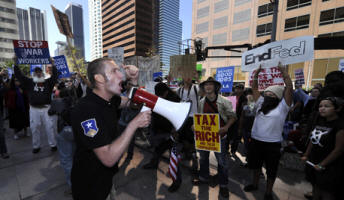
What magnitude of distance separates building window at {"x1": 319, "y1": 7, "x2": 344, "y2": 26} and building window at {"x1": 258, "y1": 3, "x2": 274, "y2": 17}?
20.7 ft

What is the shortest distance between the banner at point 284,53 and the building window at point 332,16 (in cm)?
2714

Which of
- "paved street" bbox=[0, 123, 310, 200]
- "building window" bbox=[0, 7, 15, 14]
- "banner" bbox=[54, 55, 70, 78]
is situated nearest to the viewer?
"paved street" bbox=[0, 123, 310, 200]

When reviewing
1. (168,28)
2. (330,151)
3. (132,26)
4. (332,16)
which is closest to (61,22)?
(330,151)

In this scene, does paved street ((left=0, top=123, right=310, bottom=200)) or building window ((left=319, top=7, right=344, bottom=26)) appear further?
building window ((left=319, top=7, right=344, bottom=26))

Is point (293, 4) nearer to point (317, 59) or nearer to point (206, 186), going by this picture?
point (317, 59)

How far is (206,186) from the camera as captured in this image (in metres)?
3.14

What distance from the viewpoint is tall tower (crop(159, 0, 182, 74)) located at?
470ft

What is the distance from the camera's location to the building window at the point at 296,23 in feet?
73.7

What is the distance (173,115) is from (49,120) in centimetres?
422

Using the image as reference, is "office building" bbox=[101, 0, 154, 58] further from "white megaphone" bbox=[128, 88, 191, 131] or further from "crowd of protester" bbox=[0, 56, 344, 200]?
"white megaphone" bbox=[128, 88, 191, 131]

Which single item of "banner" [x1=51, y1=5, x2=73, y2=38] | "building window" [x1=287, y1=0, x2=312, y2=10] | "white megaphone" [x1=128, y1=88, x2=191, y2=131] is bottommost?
"white megaphone" [x1=128, y1=88, x2=191, y2=131]

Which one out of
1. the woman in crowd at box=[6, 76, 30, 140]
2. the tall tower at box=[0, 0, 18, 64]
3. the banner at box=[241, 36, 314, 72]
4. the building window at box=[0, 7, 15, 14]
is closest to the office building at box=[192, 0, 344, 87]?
the banner at box=[241, 36, 314, 72]

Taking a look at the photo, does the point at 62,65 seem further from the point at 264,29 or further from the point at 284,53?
the point at 264,29

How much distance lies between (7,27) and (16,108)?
7151cm
